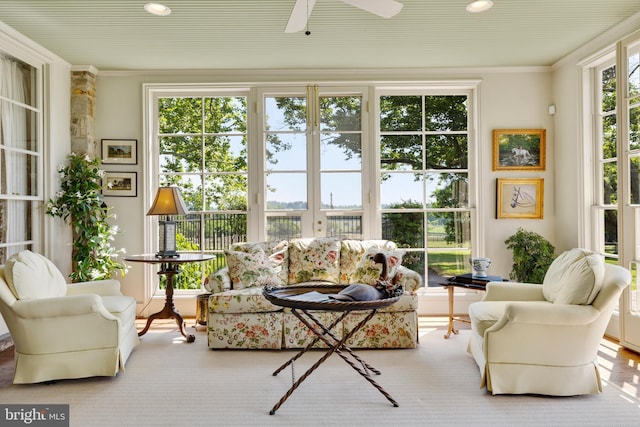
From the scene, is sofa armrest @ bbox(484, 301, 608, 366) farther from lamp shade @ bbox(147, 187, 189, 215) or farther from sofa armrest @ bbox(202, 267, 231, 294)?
lamp shade @ bbox(147, 187, 189, 215)

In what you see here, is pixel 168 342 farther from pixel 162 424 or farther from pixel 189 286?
pixel 162 424

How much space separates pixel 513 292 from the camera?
11.0 feet

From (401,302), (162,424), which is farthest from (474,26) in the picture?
(162,424)

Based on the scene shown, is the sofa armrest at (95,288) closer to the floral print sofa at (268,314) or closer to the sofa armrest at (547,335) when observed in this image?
the floral print sofa at (268,314)

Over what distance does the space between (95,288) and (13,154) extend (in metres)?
1.53

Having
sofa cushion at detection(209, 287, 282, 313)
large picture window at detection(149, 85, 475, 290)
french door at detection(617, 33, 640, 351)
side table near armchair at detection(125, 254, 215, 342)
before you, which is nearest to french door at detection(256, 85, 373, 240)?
large picture window at detection(149, 85, 475, 290)

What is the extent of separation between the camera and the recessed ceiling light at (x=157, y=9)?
3.24 m

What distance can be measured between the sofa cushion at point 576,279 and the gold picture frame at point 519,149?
1.86 m

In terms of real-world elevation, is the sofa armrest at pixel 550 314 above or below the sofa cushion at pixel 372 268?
below

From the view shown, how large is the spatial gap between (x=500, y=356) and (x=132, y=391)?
236 cm

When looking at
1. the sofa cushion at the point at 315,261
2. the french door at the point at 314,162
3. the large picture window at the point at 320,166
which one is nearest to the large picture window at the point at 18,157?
the large picture window at the point at 320,166

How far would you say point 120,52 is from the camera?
166 inches

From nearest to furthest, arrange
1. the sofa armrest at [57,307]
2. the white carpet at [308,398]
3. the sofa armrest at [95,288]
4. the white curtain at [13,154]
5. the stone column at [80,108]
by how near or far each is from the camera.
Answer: the white carpet at [308,398] → the sofa armrest at [57,307] → the sofa armrest at [95,288] → the white curtain at [13,154] → the stone column at [80,108]

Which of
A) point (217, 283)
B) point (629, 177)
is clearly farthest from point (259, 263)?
point (629, 177)
